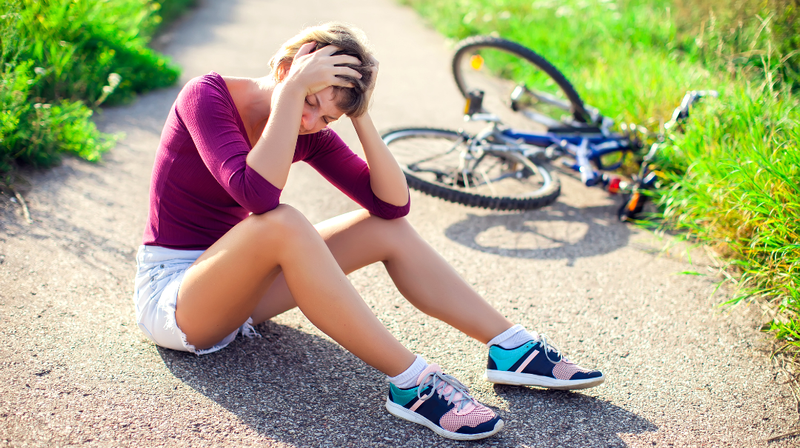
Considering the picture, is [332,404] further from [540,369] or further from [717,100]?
[717,100]

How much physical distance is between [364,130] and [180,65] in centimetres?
488

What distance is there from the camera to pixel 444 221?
12.2 feet

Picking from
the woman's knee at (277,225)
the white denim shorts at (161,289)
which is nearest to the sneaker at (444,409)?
the woman's knee at (277,225)

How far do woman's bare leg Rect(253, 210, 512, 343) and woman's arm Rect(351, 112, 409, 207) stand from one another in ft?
0.34

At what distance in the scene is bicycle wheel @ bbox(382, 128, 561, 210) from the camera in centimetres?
356

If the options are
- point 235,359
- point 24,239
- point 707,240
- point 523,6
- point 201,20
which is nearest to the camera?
point 235,359

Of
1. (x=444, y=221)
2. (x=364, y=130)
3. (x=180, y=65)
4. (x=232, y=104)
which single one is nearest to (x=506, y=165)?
(x=444, y=221)

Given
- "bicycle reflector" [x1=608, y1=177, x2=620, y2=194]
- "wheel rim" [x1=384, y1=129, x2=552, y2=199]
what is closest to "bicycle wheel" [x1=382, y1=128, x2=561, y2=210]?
"wheel rim" [x1=384, y1=129, x2=552, y2=199]

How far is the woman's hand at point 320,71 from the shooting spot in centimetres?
187

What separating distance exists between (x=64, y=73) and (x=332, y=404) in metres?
3.59

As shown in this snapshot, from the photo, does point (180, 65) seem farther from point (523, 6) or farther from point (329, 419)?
point (329, 419)

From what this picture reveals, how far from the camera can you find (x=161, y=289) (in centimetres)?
208

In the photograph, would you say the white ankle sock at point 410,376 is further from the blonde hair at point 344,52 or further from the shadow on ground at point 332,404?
the blonde hair at point 344,52

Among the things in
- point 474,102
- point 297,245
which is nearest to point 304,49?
point 297,245
